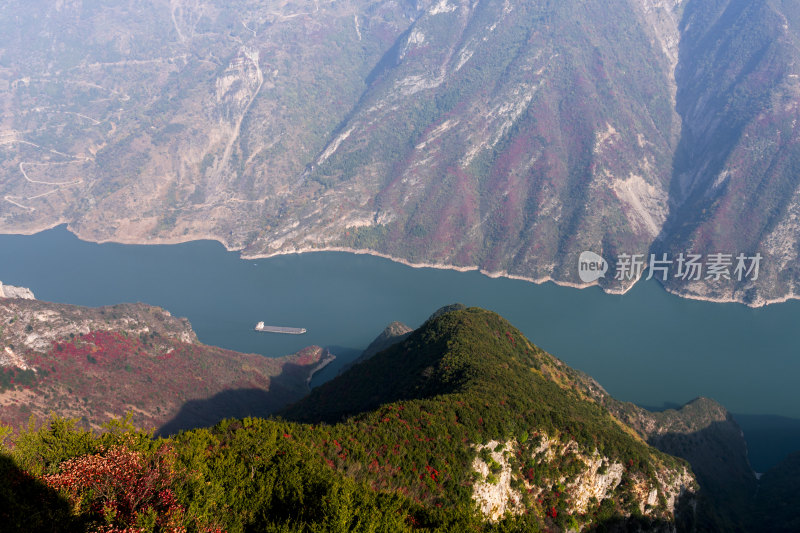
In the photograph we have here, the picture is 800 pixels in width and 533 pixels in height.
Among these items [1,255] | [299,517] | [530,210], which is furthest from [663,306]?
[1,255]

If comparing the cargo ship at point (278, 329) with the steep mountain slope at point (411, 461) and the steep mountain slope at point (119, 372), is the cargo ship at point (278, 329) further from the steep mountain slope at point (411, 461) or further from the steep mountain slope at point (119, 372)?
the steep mountain slope at point (411, 461)

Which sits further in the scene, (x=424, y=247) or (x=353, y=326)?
(x=424, y=247)

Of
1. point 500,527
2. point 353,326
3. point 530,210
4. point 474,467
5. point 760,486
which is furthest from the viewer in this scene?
point 530,210

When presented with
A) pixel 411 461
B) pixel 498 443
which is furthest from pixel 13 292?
pixel 498 443

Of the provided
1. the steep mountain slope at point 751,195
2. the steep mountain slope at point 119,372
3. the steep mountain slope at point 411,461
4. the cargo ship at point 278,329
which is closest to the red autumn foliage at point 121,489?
the steep mountain slope at point 411,461

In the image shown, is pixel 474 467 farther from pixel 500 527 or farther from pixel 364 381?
pixel 364 381

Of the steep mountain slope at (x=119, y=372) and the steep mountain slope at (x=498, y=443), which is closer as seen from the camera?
the steep mountain slope at (x=498, y=443)

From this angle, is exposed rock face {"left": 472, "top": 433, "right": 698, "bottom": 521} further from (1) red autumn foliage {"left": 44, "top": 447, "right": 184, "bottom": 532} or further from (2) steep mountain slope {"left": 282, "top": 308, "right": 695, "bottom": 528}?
(1) red autumn foliage {"left": 44, "top": 447, "right": 184, "bottom": 532}

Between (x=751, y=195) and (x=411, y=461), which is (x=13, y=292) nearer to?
(x=411, y=461)
